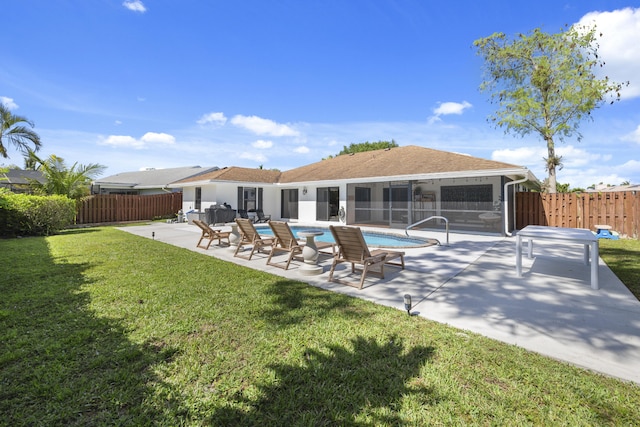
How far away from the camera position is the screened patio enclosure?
1447 centimetres

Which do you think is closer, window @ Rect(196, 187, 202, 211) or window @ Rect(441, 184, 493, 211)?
window @ Rect(441, 184, 493, 211)

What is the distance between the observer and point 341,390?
2.43m

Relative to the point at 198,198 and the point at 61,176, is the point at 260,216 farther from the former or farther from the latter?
the point at 61,176

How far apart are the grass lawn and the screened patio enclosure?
463 inches

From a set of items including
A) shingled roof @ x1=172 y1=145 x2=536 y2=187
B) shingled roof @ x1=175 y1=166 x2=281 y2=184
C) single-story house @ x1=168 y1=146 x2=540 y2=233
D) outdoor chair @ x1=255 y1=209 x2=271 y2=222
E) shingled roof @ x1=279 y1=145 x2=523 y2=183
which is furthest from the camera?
outdoor chair @ x1=255 y1=209 x2=271 y2=222

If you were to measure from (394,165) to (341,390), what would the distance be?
51.1ft

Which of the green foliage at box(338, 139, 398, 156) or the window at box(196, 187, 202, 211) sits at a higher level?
the green foliage at box(338, 139, 398, 156)

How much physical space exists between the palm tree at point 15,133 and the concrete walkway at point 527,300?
16.7 m

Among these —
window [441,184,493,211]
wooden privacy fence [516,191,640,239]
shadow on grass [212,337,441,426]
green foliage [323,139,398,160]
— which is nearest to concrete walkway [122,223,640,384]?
shadow on grass [212,337,441,426]

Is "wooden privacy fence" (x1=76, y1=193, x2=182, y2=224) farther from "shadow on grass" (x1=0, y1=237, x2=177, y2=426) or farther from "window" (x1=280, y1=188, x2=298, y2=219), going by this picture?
"shadow on grass" (x1=0, y1=237, x2=177, y2=426)

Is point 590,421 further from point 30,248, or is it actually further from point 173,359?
point 30,248

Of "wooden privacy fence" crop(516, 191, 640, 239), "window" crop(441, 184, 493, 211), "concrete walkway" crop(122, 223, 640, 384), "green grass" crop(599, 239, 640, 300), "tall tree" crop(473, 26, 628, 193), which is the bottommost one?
"concrete walkway" crop(122, 223, 640, 384)

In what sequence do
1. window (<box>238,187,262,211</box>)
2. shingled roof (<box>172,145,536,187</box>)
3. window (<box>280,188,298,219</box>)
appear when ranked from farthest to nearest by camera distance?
window (<box>280,188,298,219</box>)
window (<box>238,187,262,211</box>)
shingled roof (<box>172,145,536,187</box>)

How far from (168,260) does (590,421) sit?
798cm
